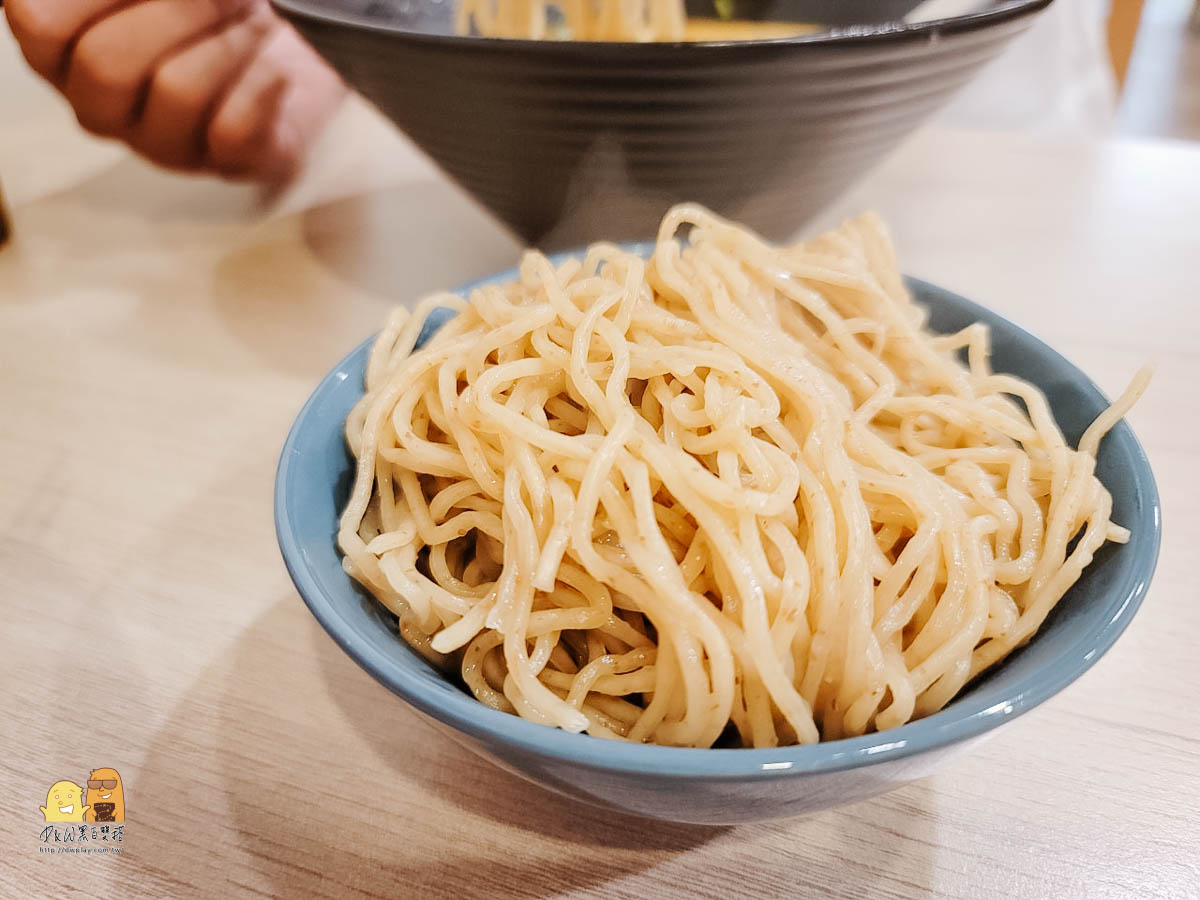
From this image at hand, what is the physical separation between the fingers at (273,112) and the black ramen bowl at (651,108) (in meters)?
0.29

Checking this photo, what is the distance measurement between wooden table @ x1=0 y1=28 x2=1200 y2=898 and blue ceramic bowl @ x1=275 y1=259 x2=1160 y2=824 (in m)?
0.10

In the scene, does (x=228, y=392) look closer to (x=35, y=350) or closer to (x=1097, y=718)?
(x=35, y=350)

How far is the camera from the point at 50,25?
959mm

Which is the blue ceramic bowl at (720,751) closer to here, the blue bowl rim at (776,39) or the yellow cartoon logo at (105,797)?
the yellow cartoon logo at (105,797)

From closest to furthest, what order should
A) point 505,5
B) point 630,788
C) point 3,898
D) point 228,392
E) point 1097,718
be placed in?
point 630,788 < point 3,898 < point 1097,718 < point 228,392 < point 505,5

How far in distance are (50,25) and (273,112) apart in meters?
0.34

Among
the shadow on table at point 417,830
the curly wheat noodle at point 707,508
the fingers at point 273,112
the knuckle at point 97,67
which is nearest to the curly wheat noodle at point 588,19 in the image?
the fingers at point 273,112

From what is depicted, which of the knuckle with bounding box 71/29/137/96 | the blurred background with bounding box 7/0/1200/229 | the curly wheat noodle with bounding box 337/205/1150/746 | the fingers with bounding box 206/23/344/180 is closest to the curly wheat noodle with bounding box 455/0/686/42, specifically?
the blurred background with bounding box 7/0/1200/229

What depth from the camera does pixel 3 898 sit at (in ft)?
1.60

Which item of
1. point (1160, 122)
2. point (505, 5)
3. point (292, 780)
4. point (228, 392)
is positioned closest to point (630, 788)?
point (292, 780)

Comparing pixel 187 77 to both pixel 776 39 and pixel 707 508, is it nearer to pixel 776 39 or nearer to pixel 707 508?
pixel 776 39

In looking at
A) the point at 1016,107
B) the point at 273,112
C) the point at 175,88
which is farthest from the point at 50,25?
the point at 1016,107

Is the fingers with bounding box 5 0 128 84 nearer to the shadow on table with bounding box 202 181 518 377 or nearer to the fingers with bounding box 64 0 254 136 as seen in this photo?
the fingers with bounding box 64 0 254 136

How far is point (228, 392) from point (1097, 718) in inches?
33.0
